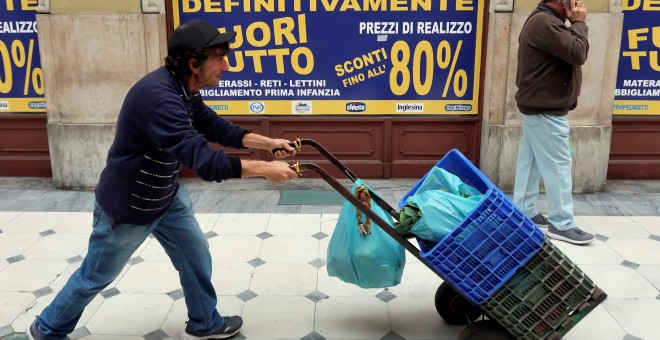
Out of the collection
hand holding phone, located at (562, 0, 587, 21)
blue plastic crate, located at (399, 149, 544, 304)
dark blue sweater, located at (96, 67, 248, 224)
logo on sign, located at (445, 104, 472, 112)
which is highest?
hand holding phone, located at (562, 0, 587, 21)

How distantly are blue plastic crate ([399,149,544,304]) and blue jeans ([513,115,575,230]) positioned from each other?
2.06m

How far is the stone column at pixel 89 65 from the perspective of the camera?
229 inches

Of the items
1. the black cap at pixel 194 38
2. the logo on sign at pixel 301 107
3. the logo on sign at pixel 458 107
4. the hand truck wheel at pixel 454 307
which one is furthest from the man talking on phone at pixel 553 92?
the black cap at pixel 194 38

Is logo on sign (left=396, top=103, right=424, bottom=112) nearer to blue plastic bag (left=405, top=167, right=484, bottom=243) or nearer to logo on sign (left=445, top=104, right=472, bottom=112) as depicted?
logo on sign (left=445, top=104, right=472, bottom=112)

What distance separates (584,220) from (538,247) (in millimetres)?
2863

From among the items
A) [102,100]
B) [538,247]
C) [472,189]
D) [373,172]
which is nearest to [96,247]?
[472,189]

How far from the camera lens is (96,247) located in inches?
120

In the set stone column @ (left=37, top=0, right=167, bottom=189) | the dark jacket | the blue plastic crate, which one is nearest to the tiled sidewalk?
the blue plastic crate

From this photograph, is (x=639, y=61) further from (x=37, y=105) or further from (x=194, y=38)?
(x=37, y=105)

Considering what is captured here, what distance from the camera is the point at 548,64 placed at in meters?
4.52

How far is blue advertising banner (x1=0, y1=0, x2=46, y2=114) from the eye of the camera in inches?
243

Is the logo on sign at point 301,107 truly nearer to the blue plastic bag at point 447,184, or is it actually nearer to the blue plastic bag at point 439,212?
the blue plastic bag at point 447,184

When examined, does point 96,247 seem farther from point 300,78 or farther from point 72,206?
point 300,78

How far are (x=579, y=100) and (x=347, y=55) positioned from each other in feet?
7.70
